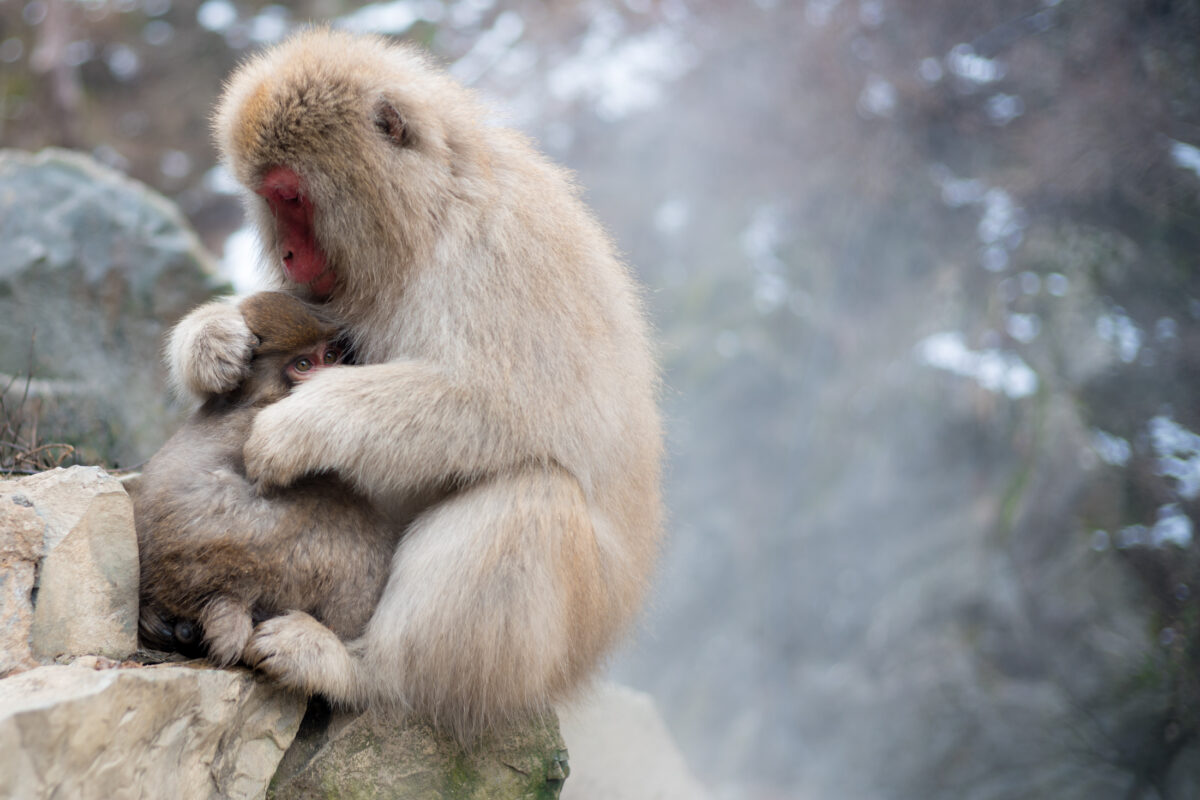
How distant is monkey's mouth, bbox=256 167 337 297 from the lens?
113 inches

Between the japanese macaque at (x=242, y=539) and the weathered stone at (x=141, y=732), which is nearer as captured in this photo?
the weathered stone at (x=141, y=732)

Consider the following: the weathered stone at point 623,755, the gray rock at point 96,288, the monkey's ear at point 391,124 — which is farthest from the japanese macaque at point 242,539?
the gray rock at point 96,288

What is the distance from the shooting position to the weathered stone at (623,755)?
4.22 metres

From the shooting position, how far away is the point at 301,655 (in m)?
2.45

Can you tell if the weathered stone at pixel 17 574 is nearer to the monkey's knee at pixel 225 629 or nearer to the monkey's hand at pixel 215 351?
the monkey's knee at pixel 225 629

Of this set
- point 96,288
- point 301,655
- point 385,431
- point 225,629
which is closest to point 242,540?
point 225,629

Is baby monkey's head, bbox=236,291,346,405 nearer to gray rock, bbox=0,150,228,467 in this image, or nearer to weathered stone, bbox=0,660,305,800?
weathered stone, bbox=0,660,305,800

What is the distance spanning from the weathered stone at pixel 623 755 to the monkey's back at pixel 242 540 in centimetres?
147

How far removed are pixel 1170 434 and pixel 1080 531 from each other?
36.7 inches

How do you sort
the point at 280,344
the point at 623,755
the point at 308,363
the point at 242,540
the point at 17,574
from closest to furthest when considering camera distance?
the point at 17,574
the point at 242,540
the point at 280,344
the point at 308,363
the point at 623,755

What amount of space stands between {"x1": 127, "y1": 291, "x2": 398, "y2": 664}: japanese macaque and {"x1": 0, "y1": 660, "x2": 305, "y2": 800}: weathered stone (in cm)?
17

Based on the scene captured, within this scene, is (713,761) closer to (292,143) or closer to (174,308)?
(174,308)

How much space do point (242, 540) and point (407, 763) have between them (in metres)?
0.89

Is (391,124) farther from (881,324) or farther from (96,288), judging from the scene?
(881,324)
